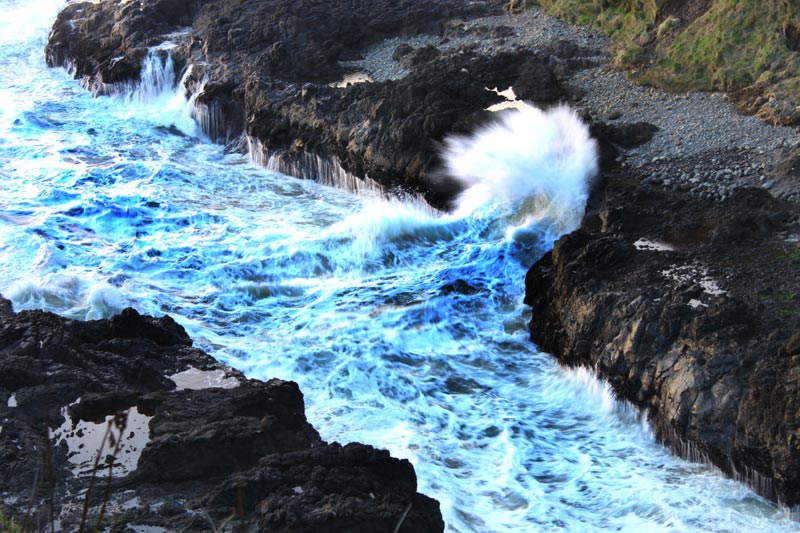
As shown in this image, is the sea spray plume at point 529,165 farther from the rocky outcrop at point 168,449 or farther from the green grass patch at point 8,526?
the green grass patch at point 8,526

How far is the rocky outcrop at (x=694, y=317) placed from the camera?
788 centimetres

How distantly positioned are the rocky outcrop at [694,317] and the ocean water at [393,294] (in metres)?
0.27

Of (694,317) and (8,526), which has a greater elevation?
(694,317)

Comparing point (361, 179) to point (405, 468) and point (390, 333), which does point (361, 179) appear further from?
point (405, 468)

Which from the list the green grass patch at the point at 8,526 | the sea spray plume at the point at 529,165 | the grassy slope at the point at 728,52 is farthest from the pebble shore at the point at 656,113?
the green grass patch at the point at 8,526

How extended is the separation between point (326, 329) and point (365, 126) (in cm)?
515

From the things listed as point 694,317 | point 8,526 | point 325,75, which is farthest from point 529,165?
point 8,526

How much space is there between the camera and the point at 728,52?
47.2ft

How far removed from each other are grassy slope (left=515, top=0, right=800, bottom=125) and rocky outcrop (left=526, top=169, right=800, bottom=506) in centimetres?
299

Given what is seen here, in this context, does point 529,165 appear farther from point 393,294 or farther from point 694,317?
point 694,317

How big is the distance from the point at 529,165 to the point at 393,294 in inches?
135

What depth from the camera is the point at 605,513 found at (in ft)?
25.1

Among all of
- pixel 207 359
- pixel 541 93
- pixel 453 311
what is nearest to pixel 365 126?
pixel 541 93

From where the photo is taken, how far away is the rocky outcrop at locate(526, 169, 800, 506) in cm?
788
